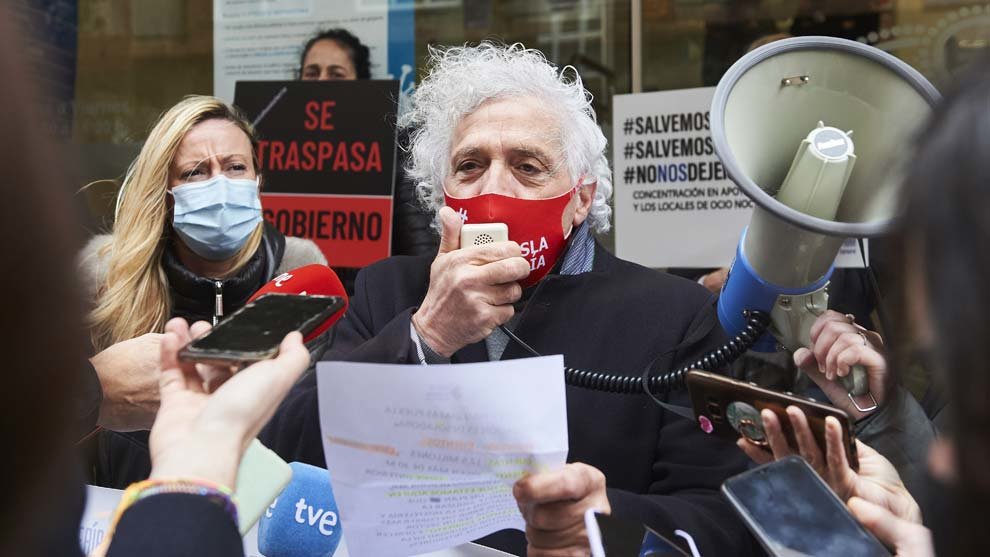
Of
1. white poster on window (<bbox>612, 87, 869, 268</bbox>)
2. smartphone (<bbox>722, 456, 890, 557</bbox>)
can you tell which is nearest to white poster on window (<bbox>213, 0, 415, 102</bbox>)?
white poster on window (<bbox>612, 87, 869, 268</bbox>)

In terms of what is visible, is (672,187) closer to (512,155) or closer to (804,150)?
(512,155)

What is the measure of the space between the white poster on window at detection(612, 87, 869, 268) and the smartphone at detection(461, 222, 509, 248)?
1.78 metres

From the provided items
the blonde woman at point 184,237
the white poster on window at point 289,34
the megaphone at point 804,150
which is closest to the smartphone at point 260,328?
the megaphone at point 804,150

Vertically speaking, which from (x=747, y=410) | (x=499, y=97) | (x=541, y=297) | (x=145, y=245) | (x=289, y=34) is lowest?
(x=747, y=410)

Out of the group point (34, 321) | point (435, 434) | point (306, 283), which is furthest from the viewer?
point (306, 283)

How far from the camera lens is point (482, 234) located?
2.16m

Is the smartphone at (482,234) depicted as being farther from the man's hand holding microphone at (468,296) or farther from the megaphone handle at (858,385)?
the megaphone handle at (858,385)

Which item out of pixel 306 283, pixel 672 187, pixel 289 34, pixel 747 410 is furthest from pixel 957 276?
pixel 289 34

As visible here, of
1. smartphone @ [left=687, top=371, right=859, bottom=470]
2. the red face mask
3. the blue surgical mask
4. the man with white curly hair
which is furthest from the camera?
the blue surgical mask

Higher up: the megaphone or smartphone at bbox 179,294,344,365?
the megaphone

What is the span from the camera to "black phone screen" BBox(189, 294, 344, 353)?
135 cm

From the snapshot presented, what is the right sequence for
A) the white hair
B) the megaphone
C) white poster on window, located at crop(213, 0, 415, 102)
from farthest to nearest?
white poster on window, located at crop(213, 0, 415, 102) < the white hair < the megaphone

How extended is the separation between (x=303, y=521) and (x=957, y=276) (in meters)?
1.41

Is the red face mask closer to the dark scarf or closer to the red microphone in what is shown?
the red microphone
